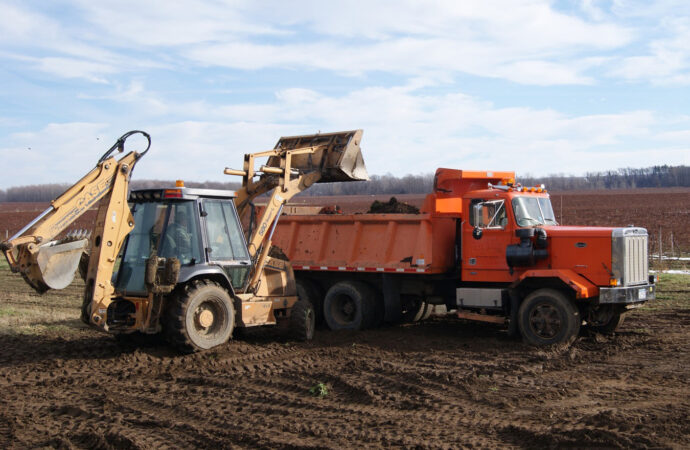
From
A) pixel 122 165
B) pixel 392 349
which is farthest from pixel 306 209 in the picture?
pixel 122 165

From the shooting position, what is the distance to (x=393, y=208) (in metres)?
14.1

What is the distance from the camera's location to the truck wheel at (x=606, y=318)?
11.8 metres

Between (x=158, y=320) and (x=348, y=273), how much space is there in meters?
4.75

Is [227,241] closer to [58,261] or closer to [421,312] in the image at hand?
[58,261]

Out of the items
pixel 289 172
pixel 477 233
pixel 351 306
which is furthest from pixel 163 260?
pixel 477 233

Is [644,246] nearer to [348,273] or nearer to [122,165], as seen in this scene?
[348,273]

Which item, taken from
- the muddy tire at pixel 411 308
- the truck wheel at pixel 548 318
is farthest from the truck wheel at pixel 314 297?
the truck wheel at pixel 548 318

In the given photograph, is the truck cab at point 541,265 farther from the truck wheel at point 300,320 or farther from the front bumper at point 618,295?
the truck wheel at point 300,320

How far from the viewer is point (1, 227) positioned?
49812mm

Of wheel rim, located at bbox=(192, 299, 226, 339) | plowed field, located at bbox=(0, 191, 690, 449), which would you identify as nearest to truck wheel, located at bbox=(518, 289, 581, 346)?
plowed field, located at bbox=(0, 191, 690, 449)

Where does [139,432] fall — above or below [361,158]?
below

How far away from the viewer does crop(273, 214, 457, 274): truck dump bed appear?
1277cm

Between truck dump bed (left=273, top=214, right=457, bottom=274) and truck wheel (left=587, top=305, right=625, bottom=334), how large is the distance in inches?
103

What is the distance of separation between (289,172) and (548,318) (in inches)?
196
